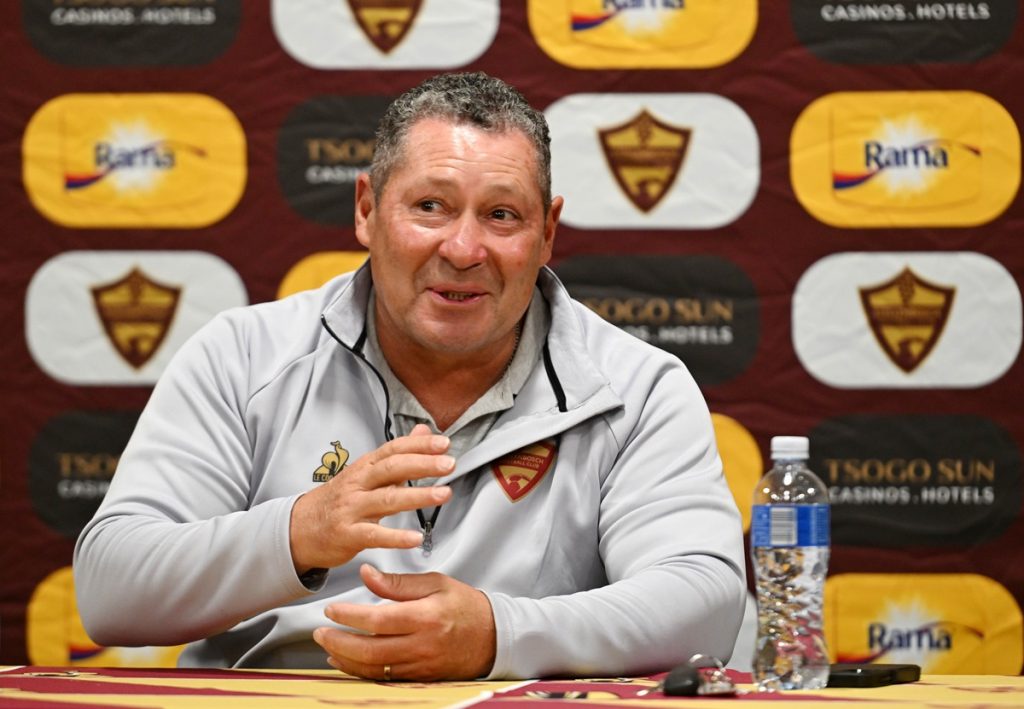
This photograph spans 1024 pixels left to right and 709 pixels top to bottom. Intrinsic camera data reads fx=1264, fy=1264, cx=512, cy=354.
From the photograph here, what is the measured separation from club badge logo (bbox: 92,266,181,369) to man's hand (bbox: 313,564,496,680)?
4.36 ft

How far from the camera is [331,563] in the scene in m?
1.48

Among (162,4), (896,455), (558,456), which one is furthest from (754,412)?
(162,4)

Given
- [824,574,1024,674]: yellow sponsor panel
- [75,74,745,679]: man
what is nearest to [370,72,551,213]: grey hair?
[75,74,745,679]: man

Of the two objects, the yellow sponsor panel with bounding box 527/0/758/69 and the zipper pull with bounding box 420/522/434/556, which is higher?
the yellow sponsor panel with bounding box 527/0/758/69

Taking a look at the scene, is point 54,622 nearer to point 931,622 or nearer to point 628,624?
point 628,624

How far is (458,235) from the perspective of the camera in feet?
5.88

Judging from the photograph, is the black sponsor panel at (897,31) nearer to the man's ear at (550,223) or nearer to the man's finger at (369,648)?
the man's ear at (550,223)

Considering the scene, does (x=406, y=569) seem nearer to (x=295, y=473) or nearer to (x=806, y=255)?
(x=295, y=473)

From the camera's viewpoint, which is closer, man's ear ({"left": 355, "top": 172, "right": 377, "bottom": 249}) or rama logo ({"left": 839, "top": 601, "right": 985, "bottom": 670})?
man's ear ({"left": 355, "top": 172, "right": 377, "bottom": 249})

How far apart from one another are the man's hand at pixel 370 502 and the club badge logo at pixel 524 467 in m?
0.32

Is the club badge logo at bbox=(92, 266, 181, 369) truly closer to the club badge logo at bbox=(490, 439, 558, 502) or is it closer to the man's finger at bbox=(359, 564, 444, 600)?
the club badge logo at bbox=(490, 439, 558, 502)

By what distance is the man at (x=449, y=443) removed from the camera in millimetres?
1549

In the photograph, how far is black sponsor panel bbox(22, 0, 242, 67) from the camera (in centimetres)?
259

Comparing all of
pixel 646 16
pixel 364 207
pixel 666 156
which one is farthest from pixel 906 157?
pixel 364 207
